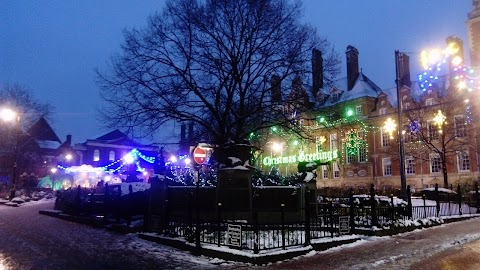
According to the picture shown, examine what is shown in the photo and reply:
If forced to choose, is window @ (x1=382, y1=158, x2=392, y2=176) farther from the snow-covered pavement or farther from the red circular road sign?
the red circular road sign

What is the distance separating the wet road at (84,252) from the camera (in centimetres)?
1052

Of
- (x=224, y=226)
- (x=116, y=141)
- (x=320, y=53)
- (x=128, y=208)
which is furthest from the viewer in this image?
(x=116, y=141)

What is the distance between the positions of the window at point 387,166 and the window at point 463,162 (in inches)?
324

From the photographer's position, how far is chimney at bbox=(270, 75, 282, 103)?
22.7 meters

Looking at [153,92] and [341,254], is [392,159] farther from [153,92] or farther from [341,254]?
[341,254]

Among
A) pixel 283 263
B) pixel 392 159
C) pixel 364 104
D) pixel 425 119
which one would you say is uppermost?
pixel 364 104

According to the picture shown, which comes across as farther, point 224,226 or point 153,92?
point 153,92

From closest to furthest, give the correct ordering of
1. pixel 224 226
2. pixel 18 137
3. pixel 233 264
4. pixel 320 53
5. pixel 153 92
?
1. pixel 233 264
2. pixel 224 226
3. pixel 153 92
4. pixel 320 53
5. pixel 18 137

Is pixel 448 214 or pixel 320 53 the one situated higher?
pixel 320 53

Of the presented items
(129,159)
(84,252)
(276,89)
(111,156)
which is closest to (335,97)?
(129,159)

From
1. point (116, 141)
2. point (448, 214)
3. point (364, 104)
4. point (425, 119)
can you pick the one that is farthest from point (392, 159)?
point (116, 141)

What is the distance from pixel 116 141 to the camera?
78.7 meters

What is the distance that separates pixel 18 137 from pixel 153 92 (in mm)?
36435

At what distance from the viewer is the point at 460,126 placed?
43188 mm
